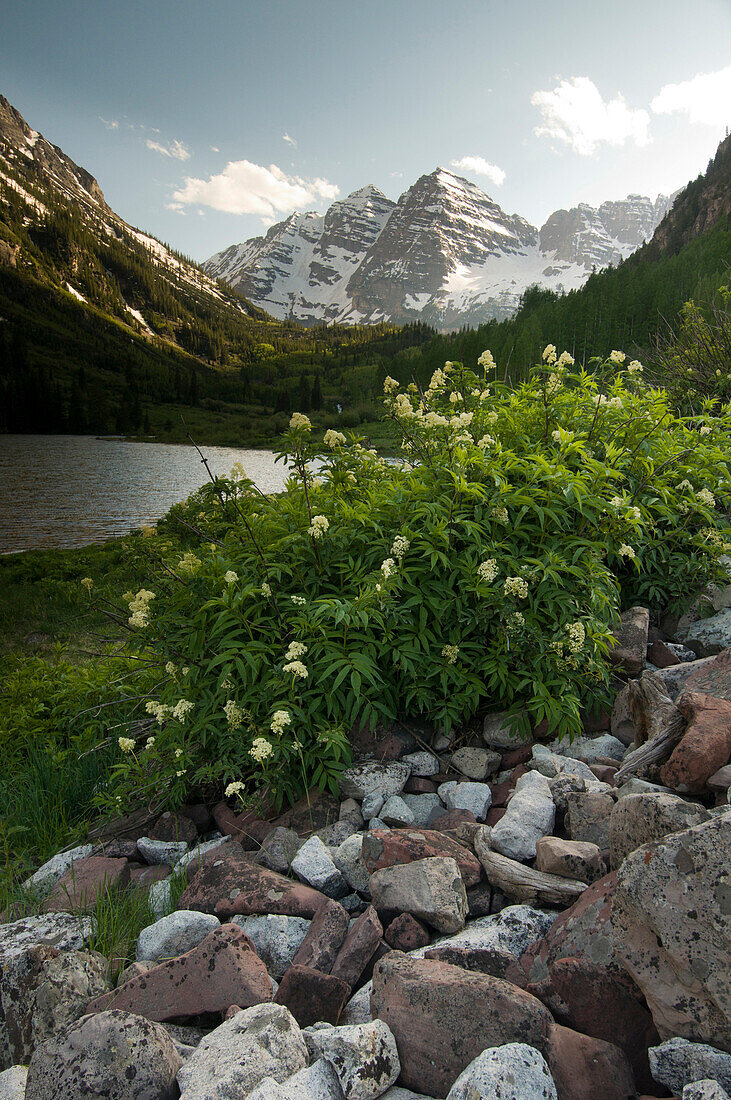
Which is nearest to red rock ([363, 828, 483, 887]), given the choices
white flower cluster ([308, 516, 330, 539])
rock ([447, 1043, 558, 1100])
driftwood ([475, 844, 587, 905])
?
driftwood ([475, 844, 587, 905])

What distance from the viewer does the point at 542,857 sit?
307cm

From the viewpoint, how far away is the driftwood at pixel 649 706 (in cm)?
374

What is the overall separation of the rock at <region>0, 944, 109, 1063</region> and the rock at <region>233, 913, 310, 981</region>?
0.76 metres

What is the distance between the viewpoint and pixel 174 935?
9.89ft

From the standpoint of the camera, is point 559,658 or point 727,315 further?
point 727,315

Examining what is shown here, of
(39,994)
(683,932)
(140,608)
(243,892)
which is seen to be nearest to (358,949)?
(243,892)

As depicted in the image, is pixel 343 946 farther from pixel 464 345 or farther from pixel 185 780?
pixel 464 345

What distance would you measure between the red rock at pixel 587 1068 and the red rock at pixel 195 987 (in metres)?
1.34

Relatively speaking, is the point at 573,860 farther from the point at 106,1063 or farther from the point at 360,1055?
the point at 106,1063

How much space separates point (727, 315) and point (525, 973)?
48.7 feet

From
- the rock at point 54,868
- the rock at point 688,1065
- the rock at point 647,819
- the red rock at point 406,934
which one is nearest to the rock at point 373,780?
the red rock at point 406,934

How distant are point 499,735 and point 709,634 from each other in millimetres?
2753

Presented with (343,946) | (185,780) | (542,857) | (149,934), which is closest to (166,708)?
(185,780)

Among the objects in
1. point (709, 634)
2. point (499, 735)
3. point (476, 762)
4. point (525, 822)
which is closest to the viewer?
point (525, 822)
